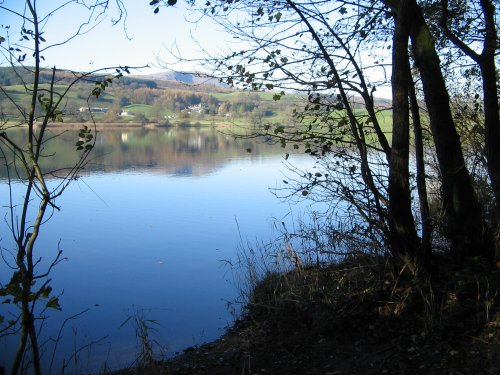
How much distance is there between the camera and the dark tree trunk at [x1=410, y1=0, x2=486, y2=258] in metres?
4.52

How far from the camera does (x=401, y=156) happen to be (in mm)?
4402

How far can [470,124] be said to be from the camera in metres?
7.13

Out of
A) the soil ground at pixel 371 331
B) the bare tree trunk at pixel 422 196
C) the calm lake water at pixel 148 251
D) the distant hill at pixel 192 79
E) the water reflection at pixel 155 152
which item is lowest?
the calm lake water at pixel 148 251

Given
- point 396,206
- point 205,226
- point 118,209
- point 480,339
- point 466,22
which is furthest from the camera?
point 118,209

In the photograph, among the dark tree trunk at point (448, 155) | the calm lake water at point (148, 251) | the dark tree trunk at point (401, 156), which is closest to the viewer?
the dark tree trunk at point (401, 156)

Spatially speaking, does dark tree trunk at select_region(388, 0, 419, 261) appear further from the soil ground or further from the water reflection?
the water reflection

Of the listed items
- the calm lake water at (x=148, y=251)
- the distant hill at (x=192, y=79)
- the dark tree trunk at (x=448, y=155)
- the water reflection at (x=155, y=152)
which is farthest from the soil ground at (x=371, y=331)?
the water reflection at (x=155, y=152)

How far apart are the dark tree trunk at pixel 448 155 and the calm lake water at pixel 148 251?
2.94 metres

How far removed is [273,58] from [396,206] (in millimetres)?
2032

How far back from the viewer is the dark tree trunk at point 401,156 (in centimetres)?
436

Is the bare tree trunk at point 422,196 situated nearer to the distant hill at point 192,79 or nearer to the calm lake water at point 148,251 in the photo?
the distant hill at point 192,79

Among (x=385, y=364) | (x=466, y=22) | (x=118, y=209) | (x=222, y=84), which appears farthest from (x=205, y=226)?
(x=385, y=364)

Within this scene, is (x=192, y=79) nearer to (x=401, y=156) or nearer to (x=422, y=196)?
(x=401, y=156)

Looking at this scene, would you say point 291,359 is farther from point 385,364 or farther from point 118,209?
point 118,209
